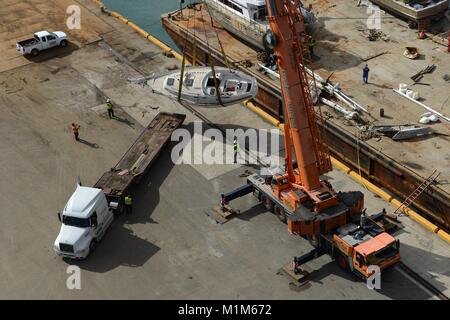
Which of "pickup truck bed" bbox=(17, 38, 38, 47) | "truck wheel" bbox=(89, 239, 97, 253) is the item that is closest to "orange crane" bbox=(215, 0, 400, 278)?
"truck wheel" bbox=(89, 239, 97, 253)

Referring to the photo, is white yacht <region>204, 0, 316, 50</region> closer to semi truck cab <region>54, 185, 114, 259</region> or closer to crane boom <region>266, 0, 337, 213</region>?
crane boom <region>266, 0, 337, 213</region>

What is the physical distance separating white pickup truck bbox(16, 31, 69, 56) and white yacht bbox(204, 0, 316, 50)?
10.4 meters

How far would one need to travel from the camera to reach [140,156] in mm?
35531

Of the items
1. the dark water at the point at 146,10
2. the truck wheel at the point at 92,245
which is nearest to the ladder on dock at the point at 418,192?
the truck wheel at the point at 92,245

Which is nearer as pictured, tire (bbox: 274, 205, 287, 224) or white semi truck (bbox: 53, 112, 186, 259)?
white semi truck (bbox: 53, 112, 186, 259)

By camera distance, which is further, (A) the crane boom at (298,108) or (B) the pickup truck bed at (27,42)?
(B) the pickup truck bed at (27,42)

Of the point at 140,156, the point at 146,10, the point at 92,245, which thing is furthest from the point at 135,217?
the point at 146,10

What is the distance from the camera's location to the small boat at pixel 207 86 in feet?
122

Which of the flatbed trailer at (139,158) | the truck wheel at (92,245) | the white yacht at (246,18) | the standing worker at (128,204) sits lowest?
the truck wheel at (92,245)

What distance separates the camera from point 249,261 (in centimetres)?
2980

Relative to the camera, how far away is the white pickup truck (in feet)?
151

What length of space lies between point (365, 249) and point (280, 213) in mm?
5551

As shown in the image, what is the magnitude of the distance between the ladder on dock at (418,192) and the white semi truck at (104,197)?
1261cm

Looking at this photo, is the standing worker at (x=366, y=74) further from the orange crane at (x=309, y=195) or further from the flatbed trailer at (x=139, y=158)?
the flatbed trailer at (x=139, y=158)
